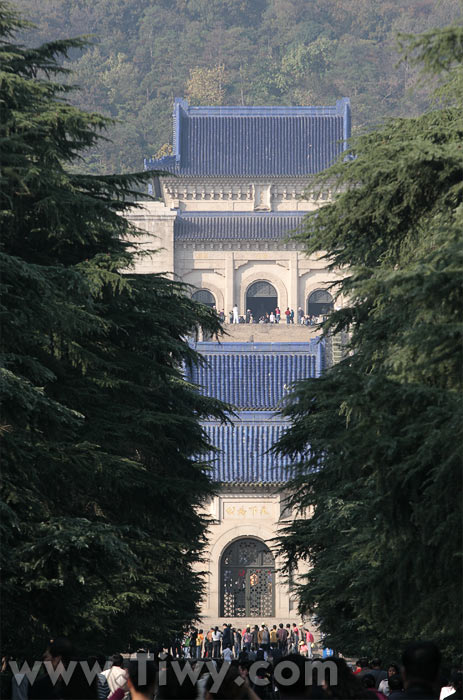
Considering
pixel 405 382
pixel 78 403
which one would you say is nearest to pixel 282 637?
pixel 78 403

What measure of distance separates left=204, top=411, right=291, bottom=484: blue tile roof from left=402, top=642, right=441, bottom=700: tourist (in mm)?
36593

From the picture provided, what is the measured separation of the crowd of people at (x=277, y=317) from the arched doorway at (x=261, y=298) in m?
0.88

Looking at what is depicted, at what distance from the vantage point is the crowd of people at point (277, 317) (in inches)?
2498

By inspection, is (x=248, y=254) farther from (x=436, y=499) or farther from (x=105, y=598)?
(x=436, y=499)

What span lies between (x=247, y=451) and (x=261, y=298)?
24.6 metres

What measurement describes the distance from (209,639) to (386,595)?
2882 centimetres

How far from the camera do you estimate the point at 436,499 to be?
12148 millimetres

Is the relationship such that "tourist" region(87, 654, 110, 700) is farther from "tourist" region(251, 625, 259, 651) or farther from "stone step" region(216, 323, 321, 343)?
"stone step" region(216, 323, 321, 343)

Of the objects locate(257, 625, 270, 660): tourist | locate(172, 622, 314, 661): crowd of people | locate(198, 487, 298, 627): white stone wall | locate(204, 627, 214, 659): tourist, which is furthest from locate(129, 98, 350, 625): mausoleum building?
locate(204, 627, 214, 659): tourist

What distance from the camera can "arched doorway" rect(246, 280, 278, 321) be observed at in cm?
6894

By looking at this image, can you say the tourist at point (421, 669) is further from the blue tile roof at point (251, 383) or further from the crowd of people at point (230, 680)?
the blue tile roof at point (251, 383)

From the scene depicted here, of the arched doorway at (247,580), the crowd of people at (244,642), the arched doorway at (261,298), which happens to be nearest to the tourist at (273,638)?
the crowd of people at (244,642)

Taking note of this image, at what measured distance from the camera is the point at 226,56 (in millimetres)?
116000

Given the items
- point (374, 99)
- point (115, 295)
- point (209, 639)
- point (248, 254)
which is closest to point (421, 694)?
point (115, 295)
